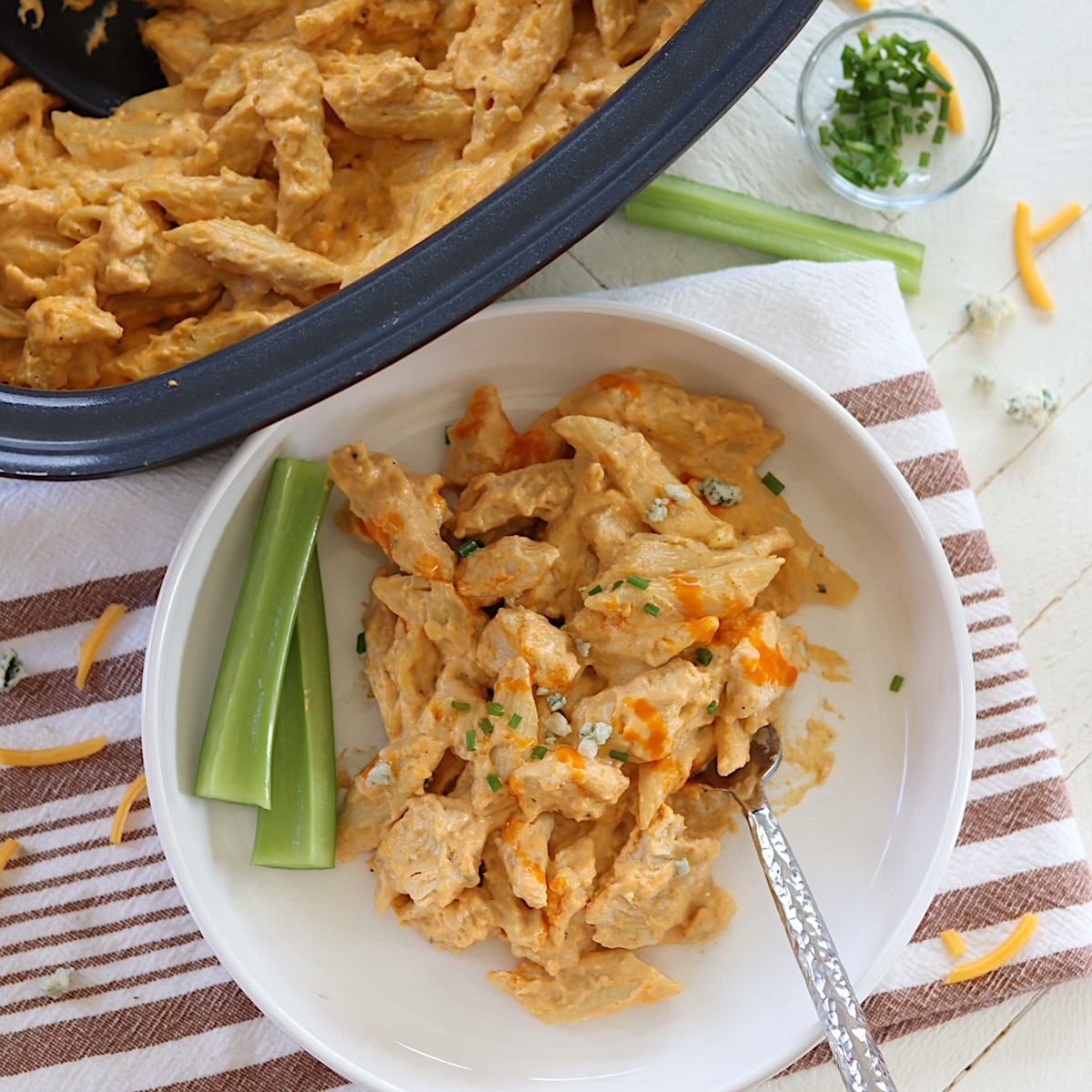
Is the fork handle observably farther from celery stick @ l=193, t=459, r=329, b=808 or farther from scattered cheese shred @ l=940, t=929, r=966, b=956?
celery stick @ l=193, t=459, r=329, b=808

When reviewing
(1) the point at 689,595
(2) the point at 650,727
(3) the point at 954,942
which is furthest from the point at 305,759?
(3) the point at 954,942

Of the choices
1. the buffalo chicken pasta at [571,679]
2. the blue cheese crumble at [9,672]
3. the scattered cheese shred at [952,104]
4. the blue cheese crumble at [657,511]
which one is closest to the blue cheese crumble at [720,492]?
the buffalo chicken pasta at [571,679]

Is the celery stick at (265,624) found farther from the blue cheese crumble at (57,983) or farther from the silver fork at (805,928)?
the silver fork at (805,928)

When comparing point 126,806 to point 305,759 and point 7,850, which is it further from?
point 305,759

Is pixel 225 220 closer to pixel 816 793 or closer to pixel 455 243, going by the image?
pixel 455 243

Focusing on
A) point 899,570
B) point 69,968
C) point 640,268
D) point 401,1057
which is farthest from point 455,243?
point 69,968

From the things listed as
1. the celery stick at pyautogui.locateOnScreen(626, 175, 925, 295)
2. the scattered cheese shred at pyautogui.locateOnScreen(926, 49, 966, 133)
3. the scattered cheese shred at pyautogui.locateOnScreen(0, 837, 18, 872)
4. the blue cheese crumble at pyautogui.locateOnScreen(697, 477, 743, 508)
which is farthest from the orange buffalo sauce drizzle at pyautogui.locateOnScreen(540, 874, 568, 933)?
the scattered cheese shred at pyautogui.locateOnScreen(926, 49, 966, 133)
